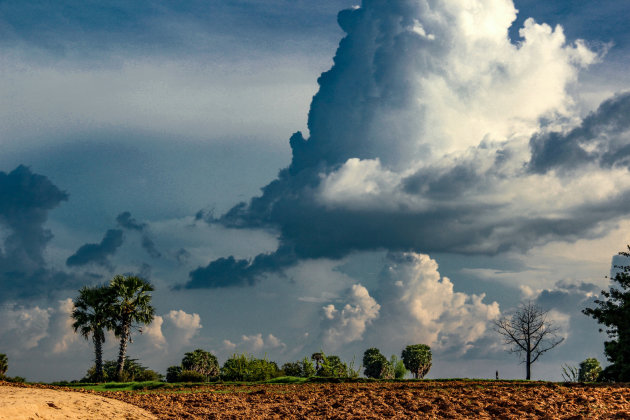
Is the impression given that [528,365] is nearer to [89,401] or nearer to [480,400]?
[480,400]

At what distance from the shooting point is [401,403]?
1962cm

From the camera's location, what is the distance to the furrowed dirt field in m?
17.5

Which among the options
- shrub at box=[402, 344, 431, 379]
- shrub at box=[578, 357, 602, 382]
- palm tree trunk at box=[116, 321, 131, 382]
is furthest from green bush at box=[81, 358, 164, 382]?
shrub at box=[578, 357, 602, 382]

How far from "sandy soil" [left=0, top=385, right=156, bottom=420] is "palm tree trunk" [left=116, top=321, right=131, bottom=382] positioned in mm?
22329

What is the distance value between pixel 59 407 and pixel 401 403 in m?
11.7

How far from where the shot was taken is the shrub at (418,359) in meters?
78.1

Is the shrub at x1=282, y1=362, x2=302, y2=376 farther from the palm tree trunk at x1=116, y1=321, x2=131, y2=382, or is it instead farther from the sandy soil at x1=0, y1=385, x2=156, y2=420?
the sandy soil at x1=0, y1=385, x2=156, y2=420

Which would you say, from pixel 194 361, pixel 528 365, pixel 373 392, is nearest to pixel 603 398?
pixel 373 392

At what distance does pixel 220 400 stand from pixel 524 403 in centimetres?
1195

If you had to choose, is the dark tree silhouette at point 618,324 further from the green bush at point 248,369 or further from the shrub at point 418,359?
the shrub at point 418,359

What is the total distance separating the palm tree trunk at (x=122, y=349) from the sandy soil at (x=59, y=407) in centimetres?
2233

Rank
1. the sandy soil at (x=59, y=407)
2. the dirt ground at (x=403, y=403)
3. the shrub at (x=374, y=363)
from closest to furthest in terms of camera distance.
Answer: the sandy soil at (x=59, y=407) → the dirt ground at (x=403, y=403) → the shrub at (x=374, y=363)

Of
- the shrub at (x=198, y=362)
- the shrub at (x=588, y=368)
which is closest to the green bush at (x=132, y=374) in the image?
the shrub at (x=198, y=362)

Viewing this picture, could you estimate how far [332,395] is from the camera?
73.6 ft
